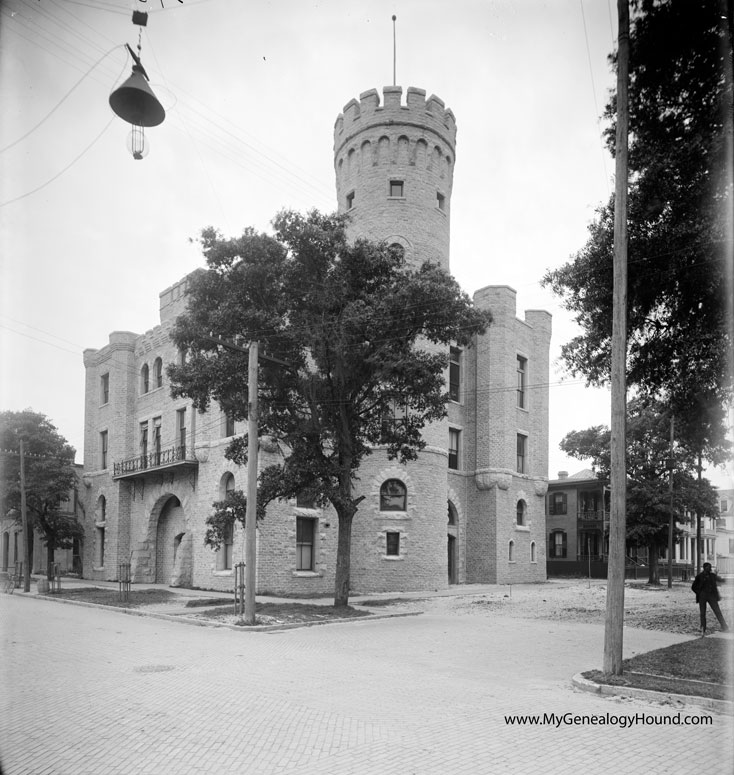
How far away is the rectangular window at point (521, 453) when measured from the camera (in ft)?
134

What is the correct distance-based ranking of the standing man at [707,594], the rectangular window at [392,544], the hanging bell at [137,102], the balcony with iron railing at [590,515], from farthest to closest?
the balcony with iron railing at [590,515] → the rectangular window at [392,544] → the standing man at [707,594] → the hanging bell at [137,102]

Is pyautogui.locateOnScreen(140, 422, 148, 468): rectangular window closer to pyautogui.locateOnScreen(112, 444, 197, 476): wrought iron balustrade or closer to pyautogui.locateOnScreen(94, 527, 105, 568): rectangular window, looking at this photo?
pyautogui.locateOnScreen(112, 444, 197, 476): wrought iron balustrade

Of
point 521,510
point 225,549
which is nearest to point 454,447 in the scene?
point 521,510

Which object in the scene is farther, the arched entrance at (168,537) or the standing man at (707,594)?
the arched entrance at (168,537)

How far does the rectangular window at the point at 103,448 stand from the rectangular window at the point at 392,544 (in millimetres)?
19189

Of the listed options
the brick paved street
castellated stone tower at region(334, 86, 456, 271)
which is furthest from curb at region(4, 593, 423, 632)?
castellated stone tower at region(334, 86, 456, 271)

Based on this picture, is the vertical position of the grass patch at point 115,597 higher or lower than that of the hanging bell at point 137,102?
lower

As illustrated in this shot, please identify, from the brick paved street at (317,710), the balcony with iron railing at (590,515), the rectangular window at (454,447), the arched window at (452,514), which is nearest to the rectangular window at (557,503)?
the balcony with iron railing at (590,515)

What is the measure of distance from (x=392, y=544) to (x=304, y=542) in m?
3.93

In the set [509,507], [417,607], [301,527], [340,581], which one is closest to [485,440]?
[509,507]

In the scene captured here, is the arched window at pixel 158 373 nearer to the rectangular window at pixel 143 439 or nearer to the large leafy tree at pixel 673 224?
the rectangular window at pixel 143 439

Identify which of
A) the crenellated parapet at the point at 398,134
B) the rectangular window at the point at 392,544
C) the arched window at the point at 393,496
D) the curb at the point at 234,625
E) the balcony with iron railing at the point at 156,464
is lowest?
the curb at the point at 234,625

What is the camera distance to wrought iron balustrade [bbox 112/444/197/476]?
111 ft

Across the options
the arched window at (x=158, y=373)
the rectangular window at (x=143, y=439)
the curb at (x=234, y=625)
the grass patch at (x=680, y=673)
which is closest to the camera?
the grass patch at (x=680, y=673)
